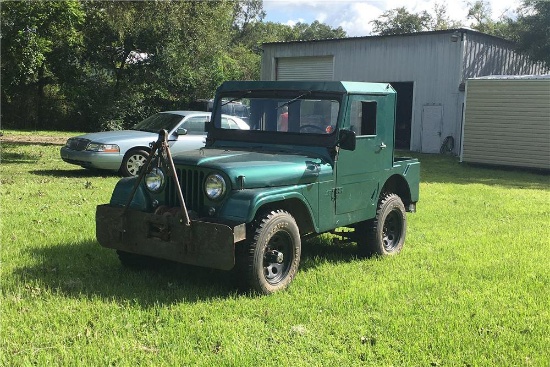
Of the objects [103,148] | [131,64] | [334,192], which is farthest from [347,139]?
[131,64]

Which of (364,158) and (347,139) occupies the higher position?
(347,139)

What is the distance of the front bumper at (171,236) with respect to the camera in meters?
4.78

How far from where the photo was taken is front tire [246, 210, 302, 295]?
4980 millimetres

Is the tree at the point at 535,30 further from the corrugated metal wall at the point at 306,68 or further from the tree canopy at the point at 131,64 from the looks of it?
the corrugated metal wall at the point at 306,68

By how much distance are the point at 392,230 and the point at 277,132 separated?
76.2 inches

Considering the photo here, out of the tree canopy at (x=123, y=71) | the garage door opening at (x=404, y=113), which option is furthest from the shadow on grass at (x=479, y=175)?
the tree canopy at (x=123, y=71)

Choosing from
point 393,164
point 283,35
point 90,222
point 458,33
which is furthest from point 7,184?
point 283,35

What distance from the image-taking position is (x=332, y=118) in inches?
233

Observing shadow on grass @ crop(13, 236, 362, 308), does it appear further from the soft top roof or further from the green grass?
the soft top roof

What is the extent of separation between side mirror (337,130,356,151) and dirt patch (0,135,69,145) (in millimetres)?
16838

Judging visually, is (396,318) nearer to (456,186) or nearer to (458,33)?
(456,186)

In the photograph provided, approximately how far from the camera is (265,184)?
5211mm

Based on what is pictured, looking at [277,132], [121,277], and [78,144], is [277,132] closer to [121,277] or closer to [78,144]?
[121,277]

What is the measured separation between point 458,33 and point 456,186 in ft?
34.4
